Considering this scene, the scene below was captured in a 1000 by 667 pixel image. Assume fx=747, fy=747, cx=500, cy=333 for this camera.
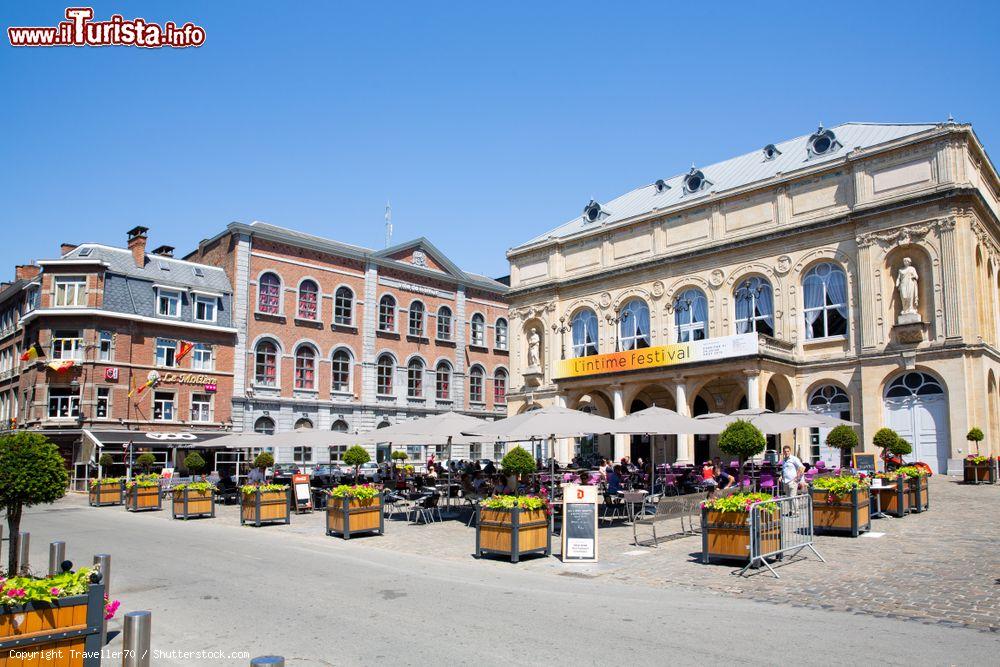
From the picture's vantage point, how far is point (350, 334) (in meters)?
45.8

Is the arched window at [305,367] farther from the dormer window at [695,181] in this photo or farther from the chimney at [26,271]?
the dormer window at [695,181]

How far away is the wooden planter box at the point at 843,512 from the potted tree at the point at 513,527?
550 cm

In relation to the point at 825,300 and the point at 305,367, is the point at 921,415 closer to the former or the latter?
the point at 825,300

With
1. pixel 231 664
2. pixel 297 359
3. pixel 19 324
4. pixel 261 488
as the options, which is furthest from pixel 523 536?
pixel 19 324

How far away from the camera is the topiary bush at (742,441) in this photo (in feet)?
57.4

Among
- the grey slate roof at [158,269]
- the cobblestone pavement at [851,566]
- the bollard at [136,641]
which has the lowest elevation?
the cobblestone pavement at [851,566]

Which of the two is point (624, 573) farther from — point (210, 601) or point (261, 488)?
point (261, 488)

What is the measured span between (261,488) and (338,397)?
25.9m

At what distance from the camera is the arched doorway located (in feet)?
93.6

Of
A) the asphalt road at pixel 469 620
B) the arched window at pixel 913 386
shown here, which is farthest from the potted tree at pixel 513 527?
the arched window at pixel 913 386

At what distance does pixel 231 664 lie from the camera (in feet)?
21.9

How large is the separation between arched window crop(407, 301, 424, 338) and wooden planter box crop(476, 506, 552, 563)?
120ft

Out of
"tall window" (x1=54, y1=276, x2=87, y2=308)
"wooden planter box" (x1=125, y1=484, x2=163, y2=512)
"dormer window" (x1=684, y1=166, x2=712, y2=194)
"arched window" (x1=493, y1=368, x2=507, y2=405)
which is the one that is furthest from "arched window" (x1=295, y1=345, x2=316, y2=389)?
"dormer window" (x1=684, y1=166, x2=712, y2=194)

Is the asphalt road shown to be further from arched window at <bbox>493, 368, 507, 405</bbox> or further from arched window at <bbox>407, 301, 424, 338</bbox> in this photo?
arched window at <bbox>493, 368, 507, 405</bbox>
